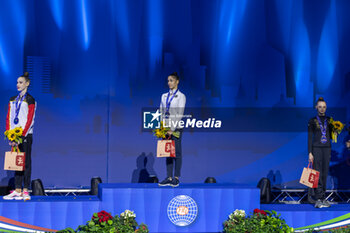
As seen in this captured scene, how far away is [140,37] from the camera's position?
8.07 m

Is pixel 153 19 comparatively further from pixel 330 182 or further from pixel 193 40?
pixel 330 182

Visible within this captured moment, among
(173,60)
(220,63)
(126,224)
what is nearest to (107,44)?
(173,60)

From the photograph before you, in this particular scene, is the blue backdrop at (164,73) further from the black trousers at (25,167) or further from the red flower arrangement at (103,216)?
the red flower arrangement at (103,216)

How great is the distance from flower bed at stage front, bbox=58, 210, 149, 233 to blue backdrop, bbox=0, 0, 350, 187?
273 centimetres

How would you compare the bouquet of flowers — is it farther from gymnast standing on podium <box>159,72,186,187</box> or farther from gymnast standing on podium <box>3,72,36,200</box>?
gymnast standing on podium <box>159,72,186,187</box>

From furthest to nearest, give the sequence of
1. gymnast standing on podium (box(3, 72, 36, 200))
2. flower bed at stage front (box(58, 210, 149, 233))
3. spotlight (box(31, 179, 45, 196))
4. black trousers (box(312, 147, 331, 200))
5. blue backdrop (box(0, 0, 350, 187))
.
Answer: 1. blue backdrop (box(0, 0, 350, 187))
2. spotlight (box(31, 179, 45, 196))
3. black trousers (box(312, 147, 331, 200))
4. gymnast standing on podium (box(3, 72, 36, 200))
5. flower bed at stage front (box(58, 210, 149, 233))

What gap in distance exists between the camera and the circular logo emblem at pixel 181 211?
5.47m

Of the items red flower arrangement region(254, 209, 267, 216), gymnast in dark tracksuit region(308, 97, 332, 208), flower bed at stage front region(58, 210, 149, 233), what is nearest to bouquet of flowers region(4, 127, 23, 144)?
flower bed at stage front region(58, 210, 149, 233)

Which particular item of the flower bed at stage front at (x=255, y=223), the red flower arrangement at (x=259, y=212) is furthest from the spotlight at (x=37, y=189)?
the red flower arrangement at (x=259, y=212)

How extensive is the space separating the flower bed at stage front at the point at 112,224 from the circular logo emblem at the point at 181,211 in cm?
35

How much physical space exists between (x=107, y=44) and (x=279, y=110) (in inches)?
125

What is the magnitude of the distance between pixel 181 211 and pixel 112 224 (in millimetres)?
833

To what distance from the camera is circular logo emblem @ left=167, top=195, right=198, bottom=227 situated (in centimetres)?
547

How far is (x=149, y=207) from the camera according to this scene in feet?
18.0
